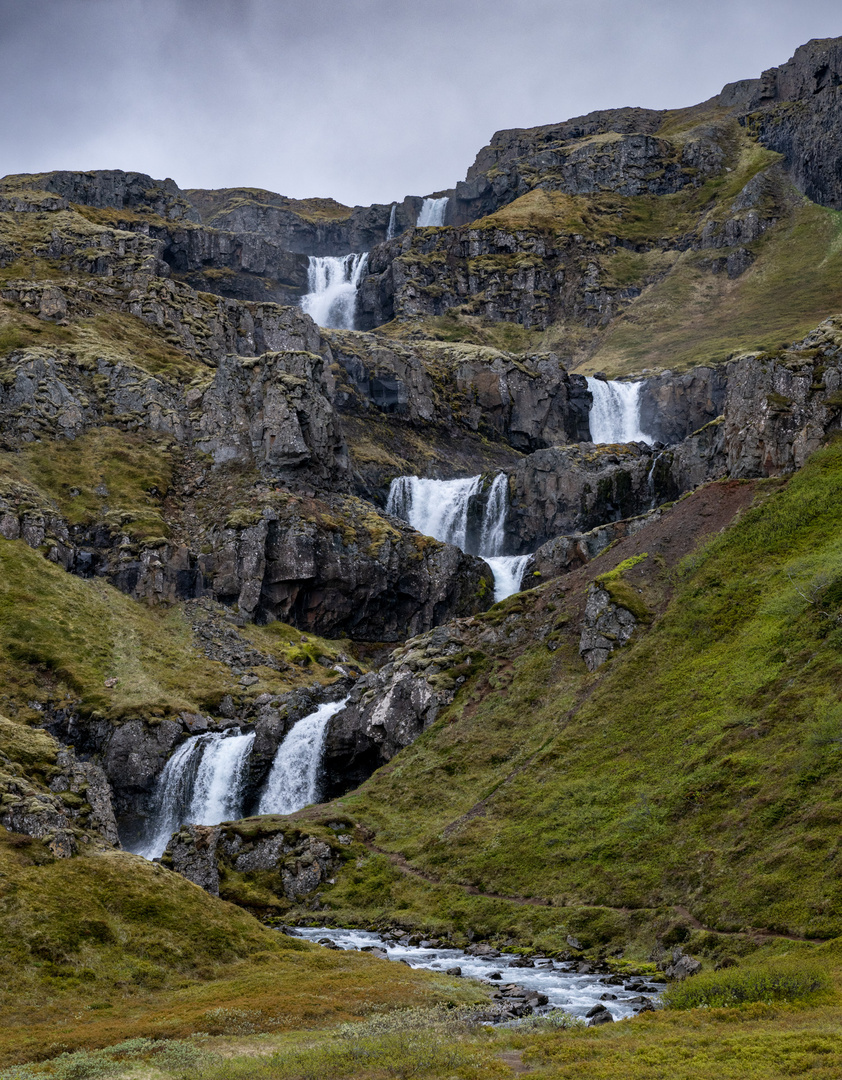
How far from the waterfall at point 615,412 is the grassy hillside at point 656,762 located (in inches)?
3601

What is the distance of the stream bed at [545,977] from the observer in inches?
1266

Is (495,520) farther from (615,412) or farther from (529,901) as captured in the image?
(529,901)

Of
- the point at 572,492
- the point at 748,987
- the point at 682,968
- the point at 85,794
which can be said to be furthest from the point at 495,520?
the point at 748,987

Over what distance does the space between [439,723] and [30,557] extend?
53.5 metres

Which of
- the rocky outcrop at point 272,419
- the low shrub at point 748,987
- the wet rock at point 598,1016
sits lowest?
the wet rock at point 598,1016

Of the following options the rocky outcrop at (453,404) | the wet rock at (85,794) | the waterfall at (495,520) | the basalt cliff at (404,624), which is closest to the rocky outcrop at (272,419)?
the basalt cliff at (404,624)

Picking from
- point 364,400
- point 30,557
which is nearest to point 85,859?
point 30,557

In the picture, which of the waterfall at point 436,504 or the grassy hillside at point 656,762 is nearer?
the grassy hillside at point 656,762

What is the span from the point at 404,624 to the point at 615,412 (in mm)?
72936

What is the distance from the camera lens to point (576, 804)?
53.0 meters

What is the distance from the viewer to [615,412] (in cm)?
16838

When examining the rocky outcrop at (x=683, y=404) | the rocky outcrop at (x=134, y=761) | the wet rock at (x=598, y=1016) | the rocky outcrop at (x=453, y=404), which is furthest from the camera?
the rocky outcrop at (x=683, y=404)

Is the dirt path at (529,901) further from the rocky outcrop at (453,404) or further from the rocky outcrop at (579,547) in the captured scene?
the rocky outcrop at (453,404)

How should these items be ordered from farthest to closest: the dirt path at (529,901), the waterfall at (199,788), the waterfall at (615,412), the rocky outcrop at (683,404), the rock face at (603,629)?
1. the waterfall at (615,412)
2. the rocky outcrop at (683,404)
3. the waterfall at (199,788)
4. the rock face at (603,629)
5. the dirt path at (529,901)
